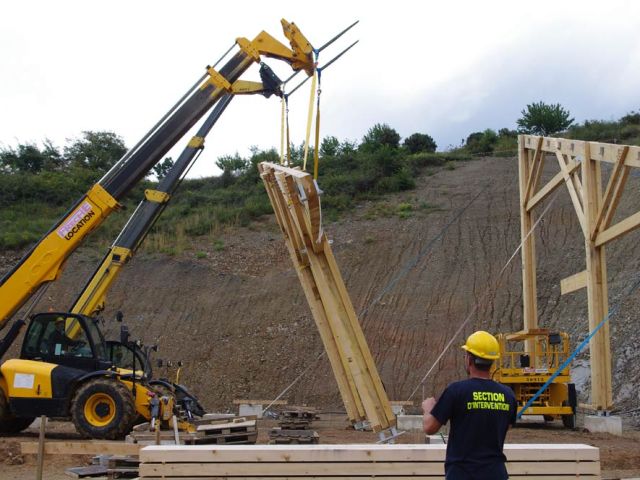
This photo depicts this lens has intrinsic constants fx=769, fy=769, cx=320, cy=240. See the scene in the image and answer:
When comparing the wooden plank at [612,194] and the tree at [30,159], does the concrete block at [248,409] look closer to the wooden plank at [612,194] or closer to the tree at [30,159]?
the wooden plank at [612,194]

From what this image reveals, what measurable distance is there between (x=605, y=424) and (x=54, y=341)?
10171 mm

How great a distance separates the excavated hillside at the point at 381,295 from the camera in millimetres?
21922

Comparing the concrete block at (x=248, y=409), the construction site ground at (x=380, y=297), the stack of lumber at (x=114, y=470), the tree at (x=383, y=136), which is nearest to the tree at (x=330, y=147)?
the tree at (x=383, y=136)

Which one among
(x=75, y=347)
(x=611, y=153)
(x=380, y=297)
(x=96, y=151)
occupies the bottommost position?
(x=75, y=347)

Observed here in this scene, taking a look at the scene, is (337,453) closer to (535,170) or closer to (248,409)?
(535,170)

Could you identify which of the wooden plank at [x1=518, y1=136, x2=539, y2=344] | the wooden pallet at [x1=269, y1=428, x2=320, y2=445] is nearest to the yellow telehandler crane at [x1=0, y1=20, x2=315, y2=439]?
the wooden pallet at [x1=269, y1=428, x2=320, y2=445]

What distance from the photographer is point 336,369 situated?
12.3 metres

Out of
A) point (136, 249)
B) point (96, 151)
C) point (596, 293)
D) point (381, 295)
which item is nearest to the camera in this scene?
point (596, 293)

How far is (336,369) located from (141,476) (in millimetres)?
5133

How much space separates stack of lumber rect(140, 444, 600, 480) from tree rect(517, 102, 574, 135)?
139 feet

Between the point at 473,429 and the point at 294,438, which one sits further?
the point at 294,438

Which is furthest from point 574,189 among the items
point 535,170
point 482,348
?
point 482,348

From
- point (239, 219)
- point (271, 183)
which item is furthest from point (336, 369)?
point (239, 219)

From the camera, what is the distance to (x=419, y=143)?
49969 millimetres
